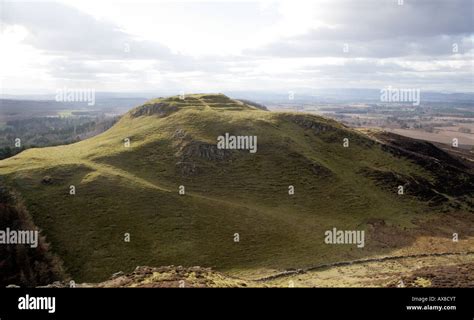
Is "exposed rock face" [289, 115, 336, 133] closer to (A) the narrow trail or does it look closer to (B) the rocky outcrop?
(B) the rocky outcrop

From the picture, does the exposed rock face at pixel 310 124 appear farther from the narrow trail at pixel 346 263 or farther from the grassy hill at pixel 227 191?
the narrow trail at pixel 346 263

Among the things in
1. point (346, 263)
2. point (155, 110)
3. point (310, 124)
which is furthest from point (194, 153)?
point (346, 263)

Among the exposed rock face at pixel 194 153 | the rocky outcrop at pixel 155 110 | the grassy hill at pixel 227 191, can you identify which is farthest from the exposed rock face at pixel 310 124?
the rocky outcrop at pixel 155 110

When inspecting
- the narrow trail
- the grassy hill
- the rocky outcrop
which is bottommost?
the narrow trail

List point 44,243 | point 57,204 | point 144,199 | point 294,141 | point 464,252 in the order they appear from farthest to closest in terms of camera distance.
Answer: point 294,141 → point 144,199 → point 57,204 → point 464,252 → point 44,243

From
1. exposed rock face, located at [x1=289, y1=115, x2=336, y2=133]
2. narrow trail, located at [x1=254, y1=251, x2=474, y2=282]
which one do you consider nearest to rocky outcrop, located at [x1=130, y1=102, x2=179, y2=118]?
exposed rock face, located at [x1=289, y1=115, x2=336, y2=133]

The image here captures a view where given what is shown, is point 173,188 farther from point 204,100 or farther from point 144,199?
point 204,100

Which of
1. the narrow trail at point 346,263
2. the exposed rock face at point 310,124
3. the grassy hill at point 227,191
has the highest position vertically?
the exposed rock face at point 310,124
